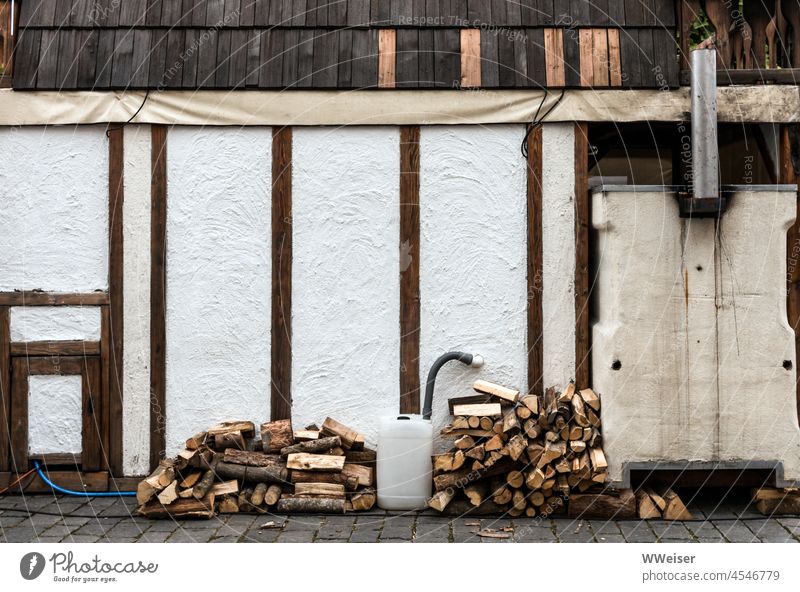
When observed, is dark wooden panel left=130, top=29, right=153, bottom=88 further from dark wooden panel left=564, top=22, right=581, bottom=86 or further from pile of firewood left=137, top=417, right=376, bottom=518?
dark wooden panel left=564, top=22, right=581, bottom=86

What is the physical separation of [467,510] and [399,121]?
2918 mm

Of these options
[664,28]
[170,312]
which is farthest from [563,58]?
[170,312]

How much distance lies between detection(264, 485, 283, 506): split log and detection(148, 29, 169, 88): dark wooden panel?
3.15 metres

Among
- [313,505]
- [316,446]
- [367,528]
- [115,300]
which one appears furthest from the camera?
[115,300]

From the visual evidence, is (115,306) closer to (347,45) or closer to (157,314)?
(157,314)

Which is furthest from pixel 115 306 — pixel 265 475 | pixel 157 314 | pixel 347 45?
pixel 347 45

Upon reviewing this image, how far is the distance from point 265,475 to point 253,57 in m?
3.14

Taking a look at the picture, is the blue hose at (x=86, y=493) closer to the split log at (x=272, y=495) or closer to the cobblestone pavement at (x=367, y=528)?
the cobblestone pavement at (x=367, y=528)

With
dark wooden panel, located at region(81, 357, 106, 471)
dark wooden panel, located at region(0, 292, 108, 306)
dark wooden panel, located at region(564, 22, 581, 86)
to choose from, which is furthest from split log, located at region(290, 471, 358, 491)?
dark wooden panel, located at region(564, 22, 581, 86)

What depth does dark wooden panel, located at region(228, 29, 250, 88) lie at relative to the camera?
6.94m

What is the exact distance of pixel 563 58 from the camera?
6914 millimetres

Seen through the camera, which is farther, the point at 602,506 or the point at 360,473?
the point at 360,473

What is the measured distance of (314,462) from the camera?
6527mm

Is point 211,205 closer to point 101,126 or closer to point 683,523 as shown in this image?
point 101,126
